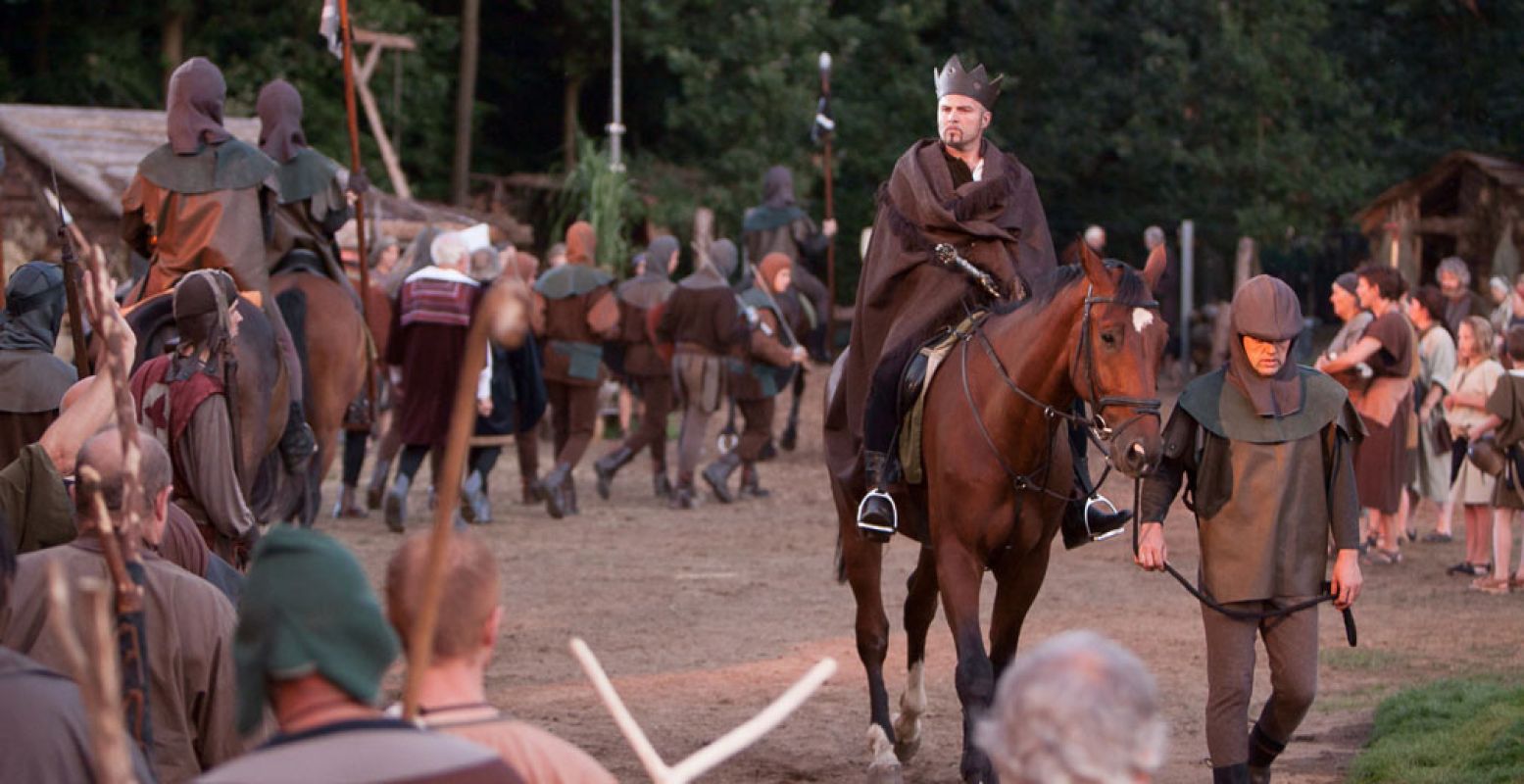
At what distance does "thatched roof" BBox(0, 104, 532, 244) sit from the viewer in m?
22.6

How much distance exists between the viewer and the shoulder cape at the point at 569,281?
60.6ft

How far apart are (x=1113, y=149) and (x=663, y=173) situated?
7565mm

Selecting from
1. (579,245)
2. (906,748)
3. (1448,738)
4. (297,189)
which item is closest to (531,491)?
(579,245)

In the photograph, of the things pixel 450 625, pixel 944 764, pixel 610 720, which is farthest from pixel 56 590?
pixel 610 720

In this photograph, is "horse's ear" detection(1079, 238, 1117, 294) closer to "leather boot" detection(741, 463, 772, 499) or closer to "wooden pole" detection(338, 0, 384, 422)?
"wooden pole" detection(338, 0, 384, 422)

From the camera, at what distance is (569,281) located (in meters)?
18.5

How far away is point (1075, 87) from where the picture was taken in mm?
36000

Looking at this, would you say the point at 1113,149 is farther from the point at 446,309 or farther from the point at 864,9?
the point at 446,309

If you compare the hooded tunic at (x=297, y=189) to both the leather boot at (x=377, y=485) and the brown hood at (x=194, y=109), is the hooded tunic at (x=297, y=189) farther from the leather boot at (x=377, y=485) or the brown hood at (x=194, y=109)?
the leather boot at (x=377, y=485)

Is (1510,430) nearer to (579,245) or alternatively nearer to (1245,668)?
(1245,668)

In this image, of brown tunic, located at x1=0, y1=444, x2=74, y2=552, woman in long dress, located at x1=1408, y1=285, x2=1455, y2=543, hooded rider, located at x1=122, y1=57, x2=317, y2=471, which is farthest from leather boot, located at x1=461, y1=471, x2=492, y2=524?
brown tunic, located at x1=0, y1=444, x2=74, y2=552

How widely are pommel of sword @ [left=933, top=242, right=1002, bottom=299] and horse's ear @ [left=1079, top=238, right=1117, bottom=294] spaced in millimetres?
899

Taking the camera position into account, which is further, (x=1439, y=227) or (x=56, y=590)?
(x=1439, y=227)

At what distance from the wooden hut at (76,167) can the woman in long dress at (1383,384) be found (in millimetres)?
10975
